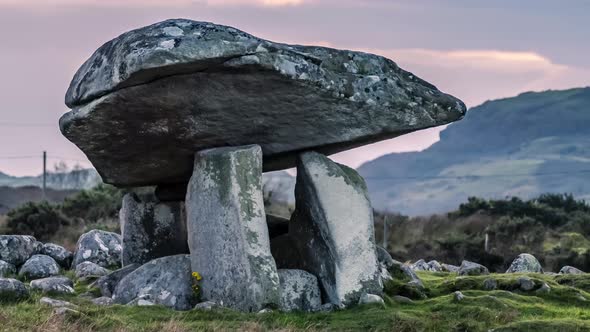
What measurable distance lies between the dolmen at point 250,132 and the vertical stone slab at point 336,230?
0.07ft

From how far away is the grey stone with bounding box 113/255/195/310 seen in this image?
17.8m

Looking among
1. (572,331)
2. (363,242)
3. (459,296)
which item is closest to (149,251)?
(363,242)

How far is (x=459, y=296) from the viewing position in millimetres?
17469

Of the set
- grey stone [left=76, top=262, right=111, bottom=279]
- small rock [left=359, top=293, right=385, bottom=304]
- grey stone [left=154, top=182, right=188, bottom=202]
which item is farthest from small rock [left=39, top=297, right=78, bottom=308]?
grey stone [left=154, top=182, right=188, bottom=202]

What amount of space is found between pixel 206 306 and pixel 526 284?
505 cm

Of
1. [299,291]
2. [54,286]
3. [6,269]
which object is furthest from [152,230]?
[299,291]

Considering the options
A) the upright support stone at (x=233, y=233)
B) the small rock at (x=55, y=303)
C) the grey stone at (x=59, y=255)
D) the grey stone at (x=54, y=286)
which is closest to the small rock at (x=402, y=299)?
the upright support stone at (x=233, y=233)

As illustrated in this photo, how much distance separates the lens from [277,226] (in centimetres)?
2058

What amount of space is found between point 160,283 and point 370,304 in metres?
3.10

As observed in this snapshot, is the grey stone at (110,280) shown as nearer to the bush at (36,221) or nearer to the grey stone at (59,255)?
the grey stone at (59,255)

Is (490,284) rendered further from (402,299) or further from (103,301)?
(103,301)

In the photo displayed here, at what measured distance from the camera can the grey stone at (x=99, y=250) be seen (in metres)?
22.7

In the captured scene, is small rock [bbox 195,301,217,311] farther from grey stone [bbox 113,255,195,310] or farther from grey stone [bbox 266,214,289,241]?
grey stone [bbox 266,214,289,241]

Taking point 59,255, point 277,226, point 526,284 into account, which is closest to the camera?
point 526,284
